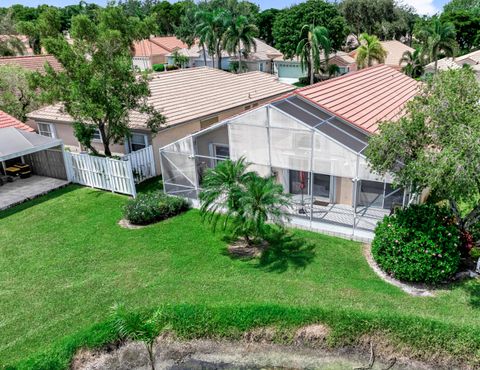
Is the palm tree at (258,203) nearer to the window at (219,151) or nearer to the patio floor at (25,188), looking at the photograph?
the window at (219,151)

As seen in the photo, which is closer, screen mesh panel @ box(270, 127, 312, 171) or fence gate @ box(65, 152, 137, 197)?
screen mesh panel @ box(270, 127, 312, 171)

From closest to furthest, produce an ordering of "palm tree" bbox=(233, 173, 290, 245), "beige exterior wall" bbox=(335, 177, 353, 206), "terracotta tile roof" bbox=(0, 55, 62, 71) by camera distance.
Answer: "palm tree" bbox=(233, 173, 290, 245) → "beige exterior wall" bbox=(335, 177, 353, 206) → "terracotta tile roof" bbox=(0, 55, 62, 71)

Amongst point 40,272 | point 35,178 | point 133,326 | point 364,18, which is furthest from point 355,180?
point 364,18

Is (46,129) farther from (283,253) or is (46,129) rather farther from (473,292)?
(473,292)

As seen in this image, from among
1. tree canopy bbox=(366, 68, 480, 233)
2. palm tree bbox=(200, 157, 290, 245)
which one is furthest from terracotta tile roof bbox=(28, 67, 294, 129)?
tree canopy bbox=(366, 68, 480, 233)

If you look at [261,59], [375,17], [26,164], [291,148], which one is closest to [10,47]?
[26,164]

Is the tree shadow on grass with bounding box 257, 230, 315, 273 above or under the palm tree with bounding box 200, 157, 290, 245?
under

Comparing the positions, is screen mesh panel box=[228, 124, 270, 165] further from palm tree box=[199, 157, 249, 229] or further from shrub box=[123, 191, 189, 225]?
shrub box=[123, 191, 189, 225]

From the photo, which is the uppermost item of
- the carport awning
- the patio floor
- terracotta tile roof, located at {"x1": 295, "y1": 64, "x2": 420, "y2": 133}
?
terracotta tile roof, located at {"x1": 295, "y1": 64, "x2": 420, "y2": 133}

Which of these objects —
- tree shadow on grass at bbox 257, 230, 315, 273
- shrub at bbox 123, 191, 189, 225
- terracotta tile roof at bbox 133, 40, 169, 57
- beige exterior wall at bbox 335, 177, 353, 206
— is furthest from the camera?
terracotta tile roof at bbox 133, 40, 169, 57
